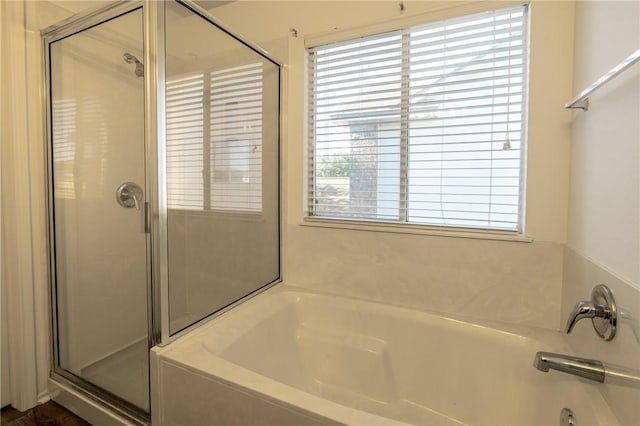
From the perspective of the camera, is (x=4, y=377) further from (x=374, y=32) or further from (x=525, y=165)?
(x=525, y=165)

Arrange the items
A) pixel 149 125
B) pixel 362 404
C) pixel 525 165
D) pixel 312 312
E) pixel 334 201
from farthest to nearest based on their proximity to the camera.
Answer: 1. pixel 334 201
2. pixel 312 312
3. pixel 362 404
4. pixel 525 165
5. pixel 149 125

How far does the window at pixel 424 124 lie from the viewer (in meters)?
1.46

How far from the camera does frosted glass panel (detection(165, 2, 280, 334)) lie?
1.30 m

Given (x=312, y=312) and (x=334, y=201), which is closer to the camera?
(x=312, y=312)

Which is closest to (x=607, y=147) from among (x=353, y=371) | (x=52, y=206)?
(x=353, y=371)

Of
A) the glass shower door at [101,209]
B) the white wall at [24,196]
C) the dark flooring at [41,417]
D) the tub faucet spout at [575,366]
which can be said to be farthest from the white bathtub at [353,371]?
the white wall at [24,196]

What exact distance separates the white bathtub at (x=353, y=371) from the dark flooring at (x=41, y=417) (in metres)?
0.57

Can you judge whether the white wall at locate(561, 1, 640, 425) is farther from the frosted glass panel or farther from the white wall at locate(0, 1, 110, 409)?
the white wall at locate(0, 1, 110, 409)

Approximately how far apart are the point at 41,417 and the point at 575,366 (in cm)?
224

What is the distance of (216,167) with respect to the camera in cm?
156

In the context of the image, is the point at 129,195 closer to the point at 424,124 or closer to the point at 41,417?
the point at 41,417

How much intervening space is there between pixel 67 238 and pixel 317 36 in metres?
1.76

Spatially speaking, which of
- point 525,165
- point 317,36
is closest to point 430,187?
point 525,165

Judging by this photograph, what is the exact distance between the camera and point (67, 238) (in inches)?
62.1
